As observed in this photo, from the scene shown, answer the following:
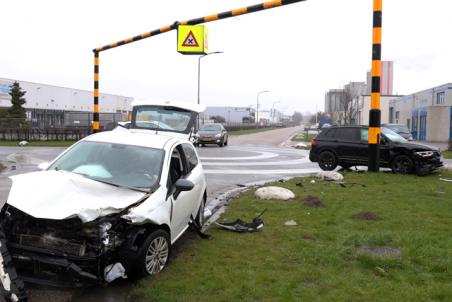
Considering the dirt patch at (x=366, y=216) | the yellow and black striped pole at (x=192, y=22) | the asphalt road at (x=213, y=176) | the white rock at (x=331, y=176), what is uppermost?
the yellow and black striped pole at (x=192, y=22)

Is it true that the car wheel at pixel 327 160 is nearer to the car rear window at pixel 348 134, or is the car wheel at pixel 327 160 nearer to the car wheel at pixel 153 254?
the car rear window at pixel 348 134

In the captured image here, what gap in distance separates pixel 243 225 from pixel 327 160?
32.6ft

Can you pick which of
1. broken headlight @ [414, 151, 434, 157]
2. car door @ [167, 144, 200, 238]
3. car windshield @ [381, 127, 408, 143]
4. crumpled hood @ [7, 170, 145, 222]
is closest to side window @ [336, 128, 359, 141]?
car windshield @ [381, 127, 408, 143]

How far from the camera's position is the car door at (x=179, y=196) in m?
5.85

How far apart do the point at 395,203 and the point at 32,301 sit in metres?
6.91

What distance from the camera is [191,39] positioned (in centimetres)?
1603

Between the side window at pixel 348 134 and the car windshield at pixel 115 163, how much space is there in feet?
36.1

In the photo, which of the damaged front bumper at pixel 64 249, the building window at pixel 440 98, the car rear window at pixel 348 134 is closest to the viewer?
the damaged front bumper at pixel 64 249

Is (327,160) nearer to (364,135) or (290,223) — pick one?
(364,135)

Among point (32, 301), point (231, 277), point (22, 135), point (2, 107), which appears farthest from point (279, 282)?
point (2, 107)

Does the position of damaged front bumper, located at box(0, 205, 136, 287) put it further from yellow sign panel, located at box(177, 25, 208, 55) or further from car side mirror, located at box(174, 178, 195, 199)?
yellow sign panel, located at box(177, 25, 208, 55)

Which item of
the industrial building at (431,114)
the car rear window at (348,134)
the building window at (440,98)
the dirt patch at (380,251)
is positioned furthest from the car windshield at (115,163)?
the building window at (440,98)

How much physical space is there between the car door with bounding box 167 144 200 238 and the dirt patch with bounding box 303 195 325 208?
2.78 m

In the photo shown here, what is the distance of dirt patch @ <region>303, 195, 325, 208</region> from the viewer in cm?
905
